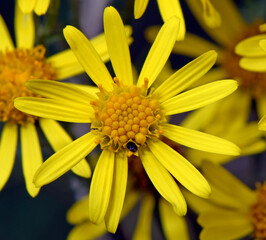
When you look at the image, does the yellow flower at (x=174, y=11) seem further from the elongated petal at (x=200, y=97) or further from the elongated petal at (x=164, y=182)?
the elongated petal at (x=164, y=182)

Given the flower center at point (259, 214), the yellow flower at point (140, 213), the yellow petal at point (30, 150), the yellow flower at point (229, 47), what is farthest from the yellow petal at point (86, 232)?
the yellow flower at point (229, 47)

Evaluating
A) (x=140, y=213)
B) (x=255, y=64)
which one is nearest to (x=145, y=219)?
(x=140, y=213)

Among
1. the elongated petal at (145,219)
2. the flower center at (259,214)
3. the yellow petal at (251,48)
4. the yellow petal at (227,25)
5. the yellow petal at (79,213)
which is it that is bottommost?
the flower center at (259,214)

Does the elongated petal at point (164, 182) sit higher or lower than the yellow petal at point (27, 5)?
lower

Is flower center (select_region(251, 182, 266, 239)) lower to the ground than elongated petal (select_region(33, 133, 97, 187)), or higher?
lower

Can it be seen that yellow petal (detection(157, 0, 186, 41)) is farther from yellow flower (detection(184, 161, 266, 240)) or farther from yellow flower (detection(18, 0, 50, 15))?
yellow flower (detection(184, 161, 266, 240))

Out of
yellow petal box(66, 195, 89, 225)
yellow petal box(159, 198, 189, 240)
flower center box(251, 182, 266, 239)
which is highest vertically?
yellow petal box(66, 195, 89, 225)

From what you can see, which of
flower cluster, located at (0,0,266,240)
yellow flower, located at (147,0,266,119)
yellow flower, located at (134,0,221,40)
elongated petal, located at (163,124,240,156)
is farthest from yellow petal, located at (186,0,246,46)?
elongated petal, located at (163,124,240,156)

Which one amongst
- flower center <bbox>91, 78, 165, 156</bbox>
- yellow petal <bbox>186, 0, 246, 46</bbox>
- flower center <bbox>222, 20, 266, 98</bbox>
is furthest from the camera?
yellow petal <bbox>186, 0, 246, 46</bbox>
